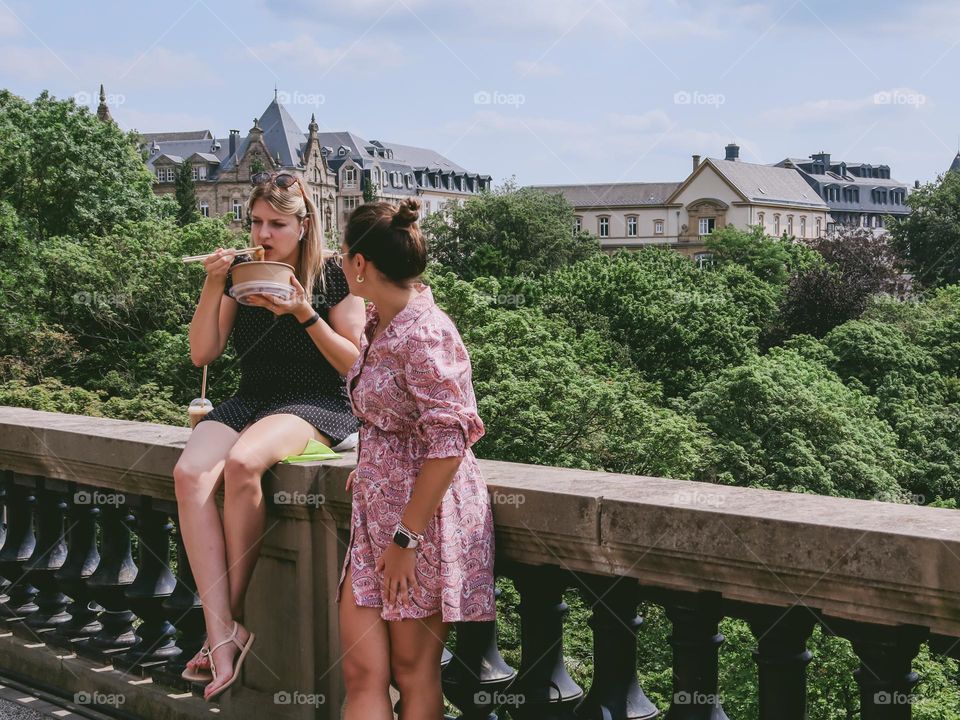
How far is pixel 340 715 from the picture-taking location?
362 centimetres

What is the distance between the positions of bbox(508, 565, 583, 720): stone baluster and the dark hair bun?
948 millimetres

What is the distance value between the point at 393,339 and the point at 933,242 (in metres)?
91.3

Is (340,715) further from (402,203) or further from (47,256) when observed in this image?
(47,256)

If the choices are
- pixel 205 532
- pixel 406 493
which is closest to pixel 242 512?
pixel 205 532

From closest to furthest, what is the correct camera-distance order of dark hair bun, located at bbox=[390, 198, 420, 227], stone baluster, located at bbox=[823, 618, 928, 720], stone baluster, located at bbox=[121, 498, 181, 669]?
stone baluster, located at bbox=[823, 618, 928, 720] → dark hair bun, located at bbox=[390, 198, 420, 227] → stone baluster, located at bbox=[121, 498, 181, 669]

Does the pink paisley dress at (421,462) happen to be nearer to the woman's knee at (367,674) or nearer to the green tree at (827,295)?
the woman's knee at (367,674)

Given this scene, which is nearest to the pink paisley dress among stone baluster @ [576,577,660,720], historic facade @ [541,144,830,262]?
stone baluster @ [576,577,660,720]

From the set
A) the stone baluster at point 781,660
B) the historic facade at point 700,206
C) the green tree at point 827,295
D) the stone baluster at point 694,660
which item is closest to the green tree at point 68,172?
the green tree at point 827,295

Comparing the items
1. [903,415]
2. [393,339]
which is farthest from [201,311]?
[903,415]

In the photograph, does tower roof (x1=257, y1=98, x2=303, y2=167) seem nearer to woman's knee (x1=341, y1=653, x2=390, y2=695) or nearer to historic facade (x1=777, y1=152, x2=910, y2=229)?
historic facade (x1=777, y1=152, x2=910, y2=229)

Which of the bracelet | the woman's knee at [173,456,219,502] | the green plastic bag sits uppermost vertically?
the bracelet

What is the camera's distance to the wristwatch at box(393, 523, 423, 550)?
289 centimetres

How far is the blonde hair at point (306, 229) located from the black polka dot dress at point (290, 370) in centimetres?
4

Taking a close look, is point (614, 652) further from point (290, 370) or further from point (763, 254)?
point (763, 254)
